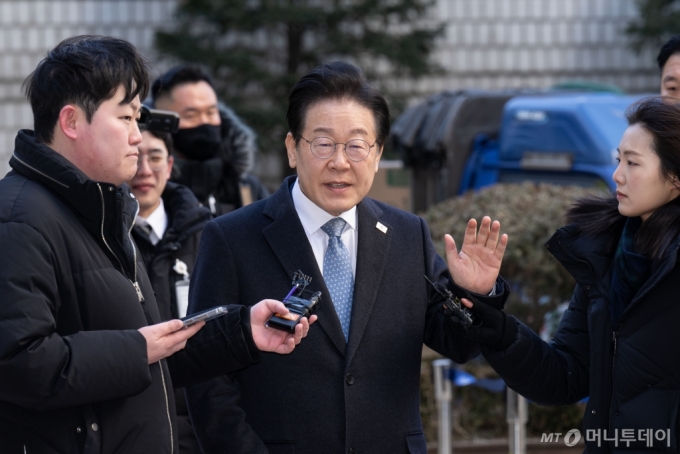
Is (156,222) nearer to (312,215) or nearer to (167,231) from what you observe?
(167,231)

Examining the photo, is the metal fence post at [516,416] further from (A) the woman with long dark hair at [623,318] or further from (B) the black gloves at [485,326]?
(B) the black gloves at [485,326]

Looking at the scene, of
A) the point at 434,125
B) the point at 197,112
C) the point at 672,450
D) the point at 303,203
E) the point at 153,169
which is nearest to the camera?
the point at 672,450

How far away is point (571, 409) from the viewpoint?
5820 millimetres

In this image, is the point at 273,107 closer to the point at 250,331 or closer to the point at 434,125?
the point at 434,125

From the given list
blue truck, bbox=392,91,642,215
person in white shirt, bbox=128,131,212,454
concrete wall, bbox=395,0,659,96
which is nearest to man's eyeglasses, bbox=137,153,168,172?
person in white shirt, bbox=128,131,212,454

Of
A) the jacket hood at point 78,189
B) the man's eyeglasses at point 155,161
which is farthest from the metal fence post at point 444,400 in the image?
the jacket hood at point 78,189

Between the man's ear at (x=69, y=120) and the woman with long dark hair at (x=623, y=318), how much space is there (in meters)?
1.24

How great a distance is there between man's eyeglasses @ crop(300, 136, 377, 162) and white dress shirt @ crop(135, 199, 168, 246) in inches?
48.0

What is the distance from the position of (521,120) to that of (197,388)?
5725mm

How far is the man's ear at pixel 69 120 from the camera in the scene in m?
2.56

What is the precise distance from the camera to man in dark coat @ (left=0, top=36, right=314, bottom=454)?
7.61ft

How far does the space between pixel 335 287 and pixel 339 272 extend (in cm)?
5

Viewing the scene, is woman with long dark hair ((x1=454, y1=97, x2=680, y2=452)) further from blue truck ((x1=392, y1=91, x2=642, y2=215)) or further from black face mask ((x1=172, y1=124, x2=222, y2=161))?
blue truck ((x1=392, y1=91, x2=642, y2=215))

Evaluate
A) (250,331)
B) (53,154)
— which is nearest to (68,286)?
(53,154)
